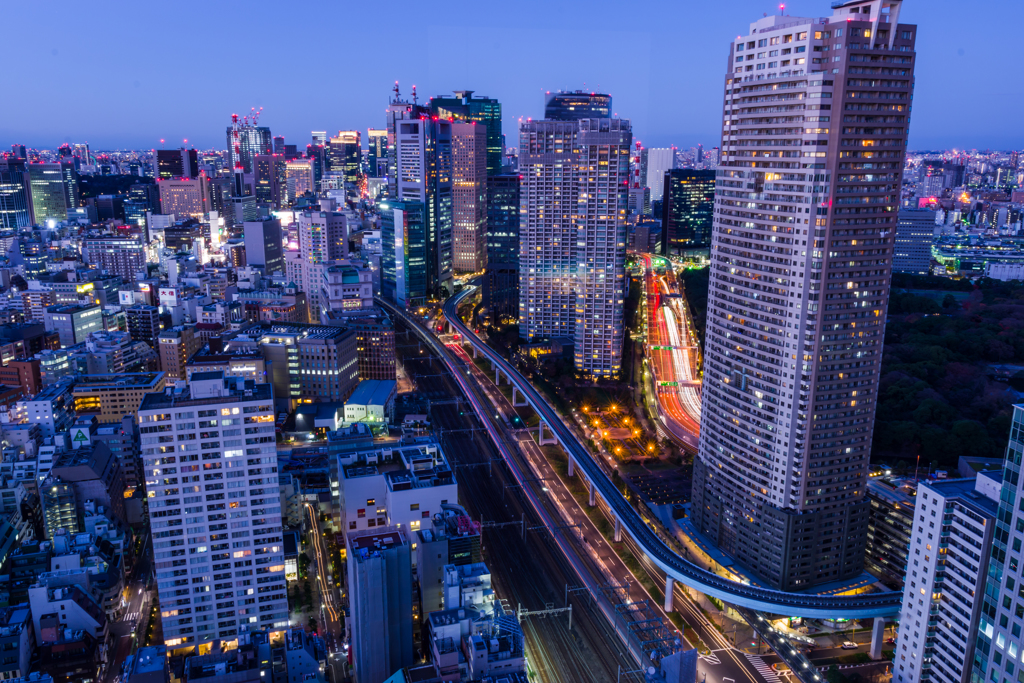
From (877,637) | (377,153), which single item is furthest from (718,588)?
(377,153)

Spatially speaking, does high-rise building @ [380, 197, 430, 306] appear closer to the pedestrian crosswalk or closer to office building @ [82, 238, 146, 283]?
office building @ [82, 238, 146, 283]

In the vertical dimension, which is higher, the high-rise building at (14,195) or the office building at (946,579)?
the high-rise building at (14,195)

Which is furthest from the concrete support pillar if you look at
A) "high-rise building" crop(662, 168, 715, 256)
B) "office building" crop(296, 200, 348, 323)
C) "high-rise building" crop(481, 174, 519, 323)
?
"high-rise building" crop(662, 168, 715, 256)


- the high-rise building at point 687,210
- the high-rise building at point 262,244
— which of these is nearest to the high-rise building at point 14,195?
the high-rise building at point 262,244

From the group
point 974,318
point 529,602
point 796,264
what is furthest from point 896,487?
point 974,318

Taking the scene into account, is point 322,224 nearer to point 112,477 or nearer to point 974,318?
point 112,477

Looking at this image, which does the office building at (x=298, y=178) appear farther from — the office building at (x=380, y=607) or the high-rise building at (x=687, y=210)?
the office building at (x=380, y=607)

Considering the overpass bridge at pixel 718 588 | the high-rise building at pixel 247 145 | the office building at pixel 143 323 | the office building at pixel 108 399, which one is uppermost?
the high-rise building at pixel 247 145
